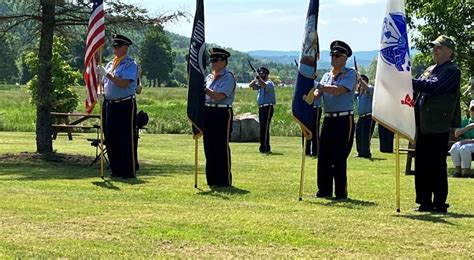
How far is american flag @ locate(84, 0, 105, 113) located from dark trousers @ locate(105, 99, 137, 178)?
365 mm

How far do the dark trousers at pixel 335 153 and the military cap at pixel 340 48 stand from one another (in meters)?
0.86

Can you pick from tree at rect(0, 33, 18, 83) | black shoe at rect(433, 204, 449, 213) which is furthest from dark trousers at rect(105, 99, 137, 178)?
tree at rect(0, 33, 18, 83)

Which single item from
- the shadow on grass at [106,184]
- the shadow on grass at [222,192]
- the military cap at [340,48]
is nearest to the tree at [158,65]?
the shadow on grass at [106,184]

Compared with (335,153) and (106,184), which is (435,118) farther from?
(106,184)

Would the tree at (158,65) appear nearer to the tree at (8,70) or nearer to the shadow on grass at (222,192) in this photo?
the tree at (8,70)

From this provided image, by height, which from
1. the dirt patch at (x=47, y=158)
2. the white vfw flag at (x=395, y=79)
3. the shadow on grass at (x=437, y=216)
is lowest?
the shadow on grass at (x=437, y=216)

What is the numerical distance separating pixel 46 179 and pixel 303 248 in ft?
23.7

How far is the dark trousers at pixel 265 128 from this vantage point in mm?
23531

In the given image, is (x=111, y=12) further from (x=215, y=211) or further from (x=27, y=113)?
(x=27, y=113)

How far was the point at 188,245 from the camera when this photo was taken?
8.41 metres

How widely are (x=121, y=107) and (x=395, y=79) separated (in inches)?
205

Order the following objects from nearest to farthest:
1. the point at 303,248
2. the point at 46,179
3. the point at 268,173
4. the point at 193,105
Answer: the point at 303,248 → the point at 193,105 → the point at 46,179 → the point at 268,173

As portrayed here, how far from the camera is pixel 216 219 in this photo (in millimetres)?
10000

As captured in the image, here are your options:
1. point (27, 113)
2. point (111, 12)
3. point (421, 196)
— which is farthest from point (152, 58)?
point (421, 196)
